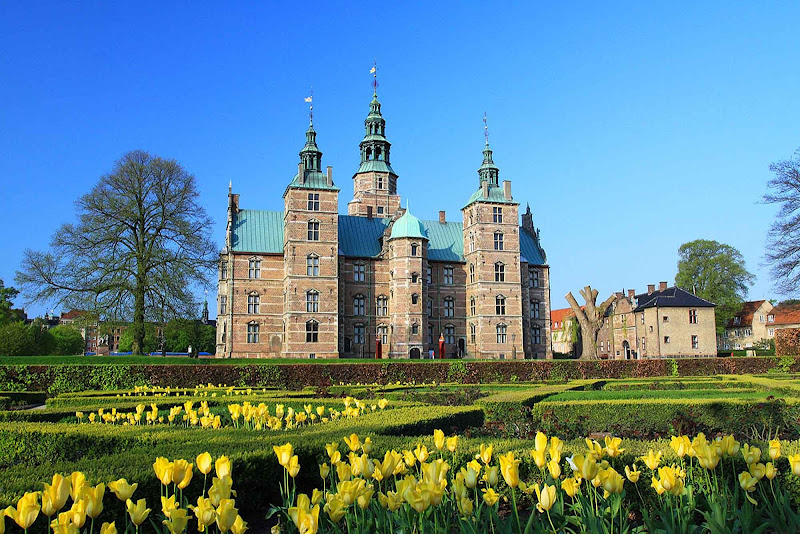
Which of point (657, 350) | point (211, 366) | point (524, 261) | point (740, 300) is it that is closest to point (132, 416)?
point (211, 366)

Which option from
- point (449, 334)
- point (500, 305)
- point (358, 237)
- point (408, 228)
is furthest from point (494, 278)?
point (358, 237)

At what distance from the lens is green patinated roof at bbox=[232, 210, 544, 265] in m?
42.2

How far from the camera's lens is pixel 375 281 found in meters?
44.1

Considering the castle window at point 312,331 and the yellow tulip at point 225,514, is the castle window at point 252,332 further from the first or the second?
the yellow tulip at point 225,514

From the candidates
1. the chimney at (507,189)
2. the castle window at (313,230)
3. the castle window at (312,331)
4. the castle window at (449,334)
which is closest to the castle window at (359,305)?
the castle window at (312,331)

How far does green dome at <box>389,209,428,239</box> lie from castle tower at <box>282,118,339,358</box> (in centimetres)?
427

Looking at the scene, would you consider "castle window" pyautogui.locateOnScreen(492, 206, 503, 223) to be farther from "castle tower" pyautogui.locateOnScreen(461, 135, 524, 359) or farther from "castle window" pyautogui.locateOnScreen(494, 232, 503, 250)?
"castle window" pyautogui.locateOnScreen(494, 232, 503, 250)

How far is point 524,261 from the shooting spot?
154 feet

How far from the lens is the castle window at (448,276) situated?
4572 cm

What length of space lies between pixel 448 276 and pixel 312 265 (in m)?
10.8

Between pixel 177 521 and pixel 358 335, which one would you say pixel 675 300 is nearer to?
pixel 358 335

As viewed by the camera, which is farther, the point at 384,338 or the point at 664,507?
the point at 384,338

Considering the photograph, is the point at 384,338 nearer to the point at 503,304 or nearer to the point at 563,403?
the point at 503,304

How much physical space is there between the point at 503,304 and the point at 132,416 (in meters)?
36.9
